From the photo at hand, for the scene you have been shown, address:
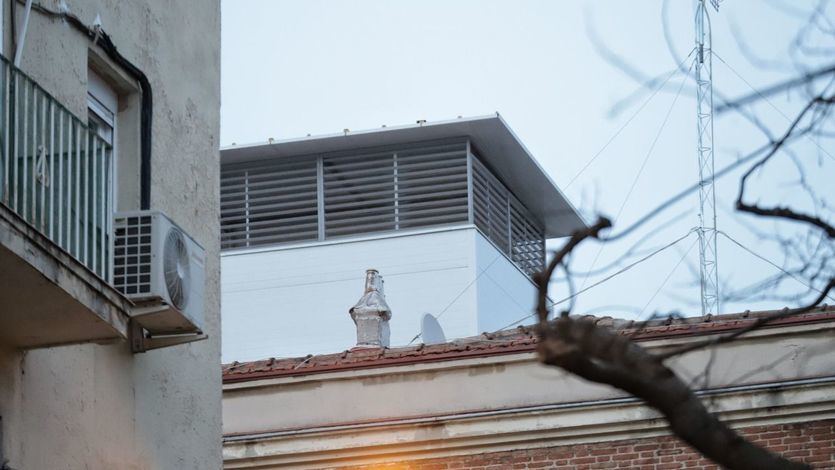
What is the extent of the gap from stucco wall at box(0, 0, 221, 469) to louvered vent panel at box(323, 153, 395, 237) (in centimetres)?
1881

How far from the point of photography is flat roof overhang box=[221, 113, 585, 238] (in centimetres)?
3222

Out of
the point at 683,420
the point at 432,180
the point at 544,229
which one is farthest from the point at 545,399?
the point at 544,229

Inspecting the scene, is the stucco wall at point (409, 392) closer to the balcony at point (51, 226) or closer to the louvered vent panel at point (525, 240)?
the balcony at point (51, 226)

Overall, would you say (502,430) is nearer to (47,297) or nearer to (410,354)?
(410,354)

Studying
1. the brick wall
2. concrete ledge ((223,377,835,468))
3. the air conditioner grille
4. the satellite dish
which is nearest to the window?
the air conditioner grille

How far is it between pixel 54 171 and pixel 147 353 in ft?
7.79

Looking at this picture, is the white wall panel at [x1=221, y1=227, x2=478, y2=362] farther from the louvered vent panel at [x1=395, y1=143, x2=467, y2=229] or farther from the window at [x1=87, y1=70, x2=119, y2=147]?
the window at [x1=87, y1=70, x2=119, y2=147]

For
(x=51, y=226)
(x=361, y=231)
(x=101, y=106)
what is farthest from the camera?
(x=361, y=231)

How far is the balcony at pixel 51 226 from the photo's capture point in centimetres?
956

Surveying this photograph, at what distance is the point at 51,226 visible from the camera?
10086 millimetres

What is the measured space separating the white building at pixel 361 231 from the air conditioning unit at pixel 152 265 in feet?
68.5

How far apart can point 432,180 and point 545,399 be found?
49.1 ft

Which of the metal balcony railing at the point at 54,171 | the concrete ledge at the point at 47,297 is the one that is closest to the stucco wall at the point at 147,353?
the concrete ledge at the point at 47,297

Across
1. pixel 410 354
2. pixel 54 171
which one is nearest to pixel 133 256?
pixel 54 171
